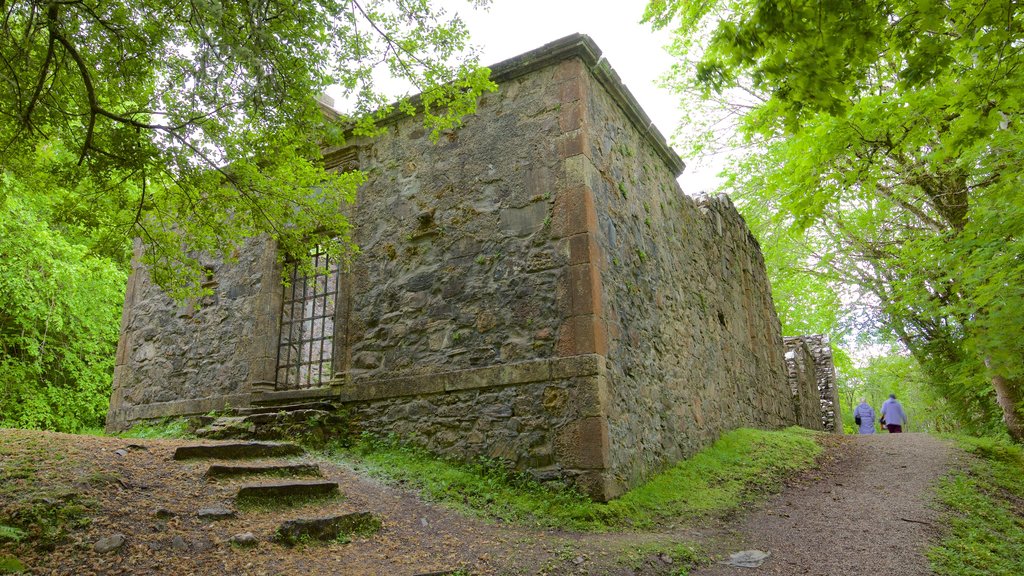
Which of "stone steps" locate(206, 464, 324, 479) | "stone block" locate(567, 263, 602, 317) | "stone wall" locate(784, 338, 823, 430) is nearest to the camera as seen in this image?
"stone steps" locate(206, 464, 324, 479)

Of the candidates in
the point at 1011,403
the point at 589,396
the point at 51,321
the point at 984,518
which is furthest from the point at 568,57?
the point at 51,321

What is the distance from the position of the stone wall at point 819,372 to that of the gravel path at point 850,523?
657cm

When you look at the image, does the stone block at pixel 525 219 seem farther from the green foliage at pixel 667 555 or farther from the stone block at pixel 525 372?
the green foliage at pixel 667 555

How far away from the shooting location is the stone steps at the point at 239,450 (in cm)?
547

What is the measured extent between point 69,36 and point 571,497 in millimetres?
5262

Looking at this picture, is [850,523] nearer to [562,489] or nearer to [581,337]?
[562,489]

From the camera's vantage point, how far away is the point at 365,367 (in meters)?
7.14

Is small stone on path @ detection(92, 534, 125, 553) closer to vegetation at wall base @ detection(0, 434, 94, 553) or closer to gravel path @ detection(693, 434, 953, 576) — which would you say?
vegetation at wall base @ detection(0, 434, 94, 553)

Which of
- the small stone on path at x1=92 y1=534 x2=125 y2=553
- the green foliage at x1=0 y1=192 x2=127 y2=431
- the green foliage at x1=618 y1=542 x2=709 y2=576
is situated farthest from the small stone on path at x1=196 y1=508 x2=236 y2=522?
the green foliage at x1=0 y1=192 x2=127 y2=431

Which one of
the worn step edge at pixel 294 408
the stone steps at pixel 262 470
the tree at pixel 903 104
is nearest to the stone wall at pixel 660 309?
the tree at pixel 903 104

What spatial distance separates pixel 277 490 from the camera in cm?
471

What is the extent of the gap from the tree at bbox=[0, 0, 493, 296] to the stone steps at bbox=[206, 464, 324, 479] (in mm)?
1798

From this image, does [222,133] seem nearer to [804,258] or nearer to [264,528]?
[264,528]

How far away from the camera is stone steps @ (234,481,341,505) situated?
180 inches
